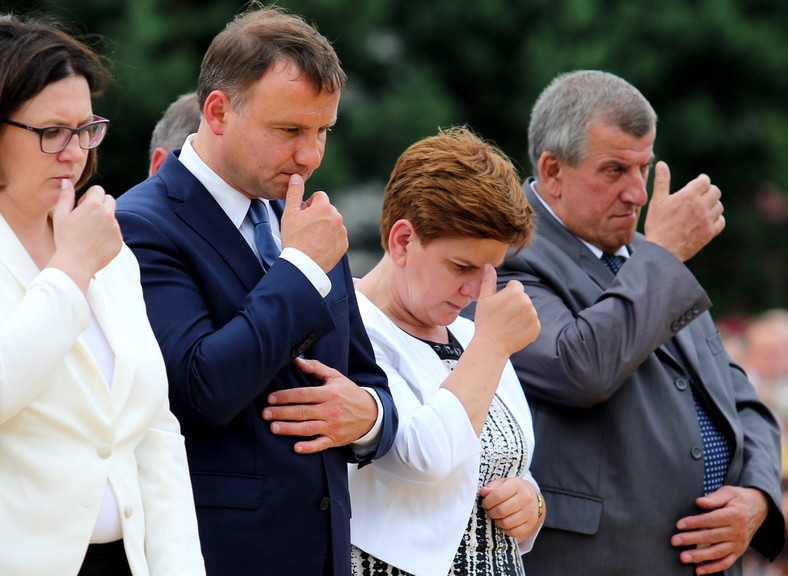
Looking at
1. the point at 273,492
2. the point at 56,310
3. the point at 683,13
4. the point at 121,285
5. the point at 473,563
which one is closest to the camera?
the point at 56,310

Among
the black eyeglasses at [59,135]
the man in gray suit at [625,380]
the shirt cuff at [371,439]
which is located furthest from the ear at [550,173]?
the black eyeglasses at [59,135]

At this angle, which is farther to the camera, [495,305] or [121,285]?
[495,305]

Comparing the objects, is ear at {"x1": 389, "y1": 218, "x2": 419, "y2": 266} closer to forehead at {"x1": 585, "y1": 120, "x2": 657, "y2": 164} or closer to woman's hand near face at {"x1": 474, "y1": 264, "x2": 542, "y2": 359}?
woman's hand near face at {"x1": 474, "y1": 264, "x2": 542, "y2": 359}

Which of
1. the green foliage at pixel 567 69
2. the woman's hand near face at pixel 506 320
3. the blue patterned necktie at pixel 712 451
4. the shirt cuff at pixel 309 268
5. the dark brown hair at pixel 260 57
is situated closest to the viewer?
the shirt cuff at pixel 309 268

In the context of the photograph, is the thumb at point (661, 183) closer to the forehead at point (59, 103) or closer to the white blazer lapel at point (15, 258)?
the forehead at point (59, 103)

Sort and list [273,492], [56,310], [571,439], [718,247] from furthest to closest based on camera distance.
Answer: [718,247], [571,439], [273,492], [56,310]

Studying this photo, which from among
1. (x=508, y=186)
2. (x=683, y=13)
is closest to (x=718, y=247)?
(x=683, y=13)

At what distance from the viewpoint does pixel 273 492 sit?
2.40m

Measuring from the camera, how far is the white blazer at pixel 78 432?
194cm

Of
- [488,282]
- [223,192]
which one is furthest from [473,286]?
[223,192]

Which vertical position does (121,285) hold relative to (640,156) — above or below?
below

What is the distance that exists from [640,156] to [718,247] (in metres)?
9.71

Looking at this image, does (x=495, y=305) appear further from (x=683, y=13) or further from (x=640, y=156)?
(x=683, y=13)

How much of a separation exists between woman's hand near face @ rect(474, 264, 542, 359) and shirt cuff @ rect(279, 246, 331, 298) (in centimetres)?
57
